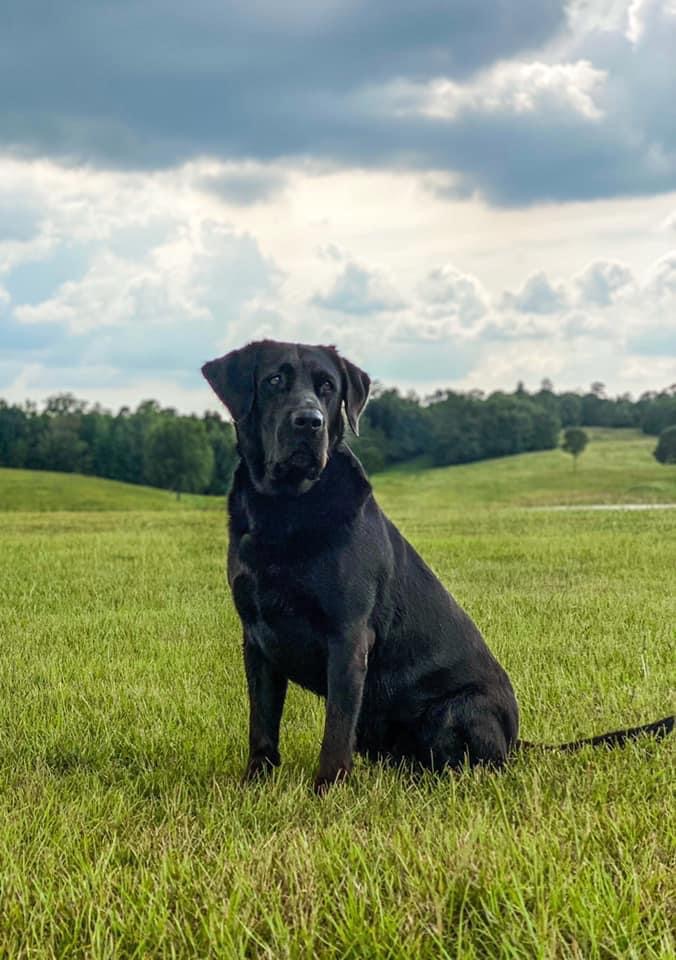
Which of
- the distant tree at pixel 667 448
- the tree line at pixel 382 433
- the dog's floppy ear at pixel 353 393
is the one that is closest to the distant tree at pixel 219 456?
the tree line at pixel 382 433

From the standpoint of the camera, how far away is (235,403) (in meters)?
4.43

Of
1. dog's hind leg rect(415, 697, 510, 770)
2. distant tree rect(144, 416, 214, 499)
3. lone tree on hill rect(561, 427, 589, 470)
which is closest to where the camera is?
dog's hind leg rect(415, 697, 510, 770)

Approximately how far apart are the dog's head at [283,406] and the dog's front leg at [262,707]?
86 cm

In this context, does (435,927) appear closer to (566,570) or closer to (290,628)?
(290,628)

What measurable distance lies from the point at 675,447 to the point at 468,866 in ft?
247

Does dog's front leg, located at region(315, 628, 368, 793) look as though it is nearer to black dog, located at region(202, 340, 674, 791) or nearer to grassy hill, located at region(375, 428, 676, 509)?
black dog, located at region(202, 340, 674, 791)

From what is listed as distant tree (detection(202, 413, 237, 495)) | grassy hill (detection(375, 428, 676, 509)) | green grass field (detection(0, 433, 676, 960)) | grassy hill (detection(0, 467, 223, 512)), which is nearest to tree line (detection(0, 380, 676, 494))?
distant tree (detection(202, 413, 237, 495))

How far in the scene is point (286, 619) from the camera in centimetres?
416

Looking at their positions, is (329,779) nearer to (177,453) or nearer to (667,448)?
(667,448)

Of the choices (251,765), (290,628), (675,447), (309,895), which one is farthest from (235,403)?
(675,447)

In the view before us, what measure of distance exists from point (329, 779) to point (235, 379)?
1.95 m

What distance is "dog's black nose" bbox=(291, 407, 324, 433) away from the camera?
13.6ft

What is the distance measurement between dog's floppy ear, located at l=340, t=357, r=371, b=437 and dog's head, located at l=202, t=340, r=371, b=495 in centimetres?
3

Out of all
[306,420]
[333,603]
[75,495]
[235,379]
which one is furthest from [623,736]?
[75,495]
